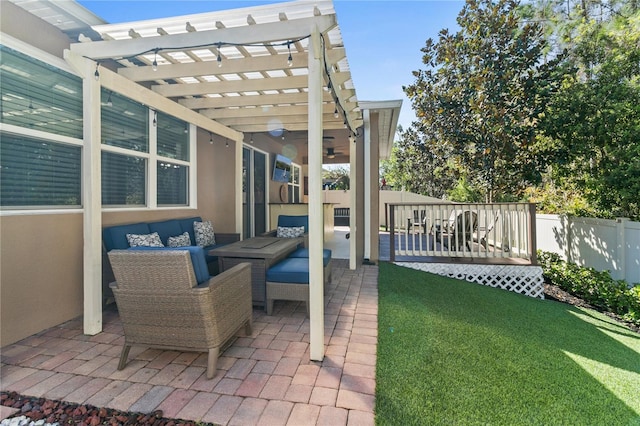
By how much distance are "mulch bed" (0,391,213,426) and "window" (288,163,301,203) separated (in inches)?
330

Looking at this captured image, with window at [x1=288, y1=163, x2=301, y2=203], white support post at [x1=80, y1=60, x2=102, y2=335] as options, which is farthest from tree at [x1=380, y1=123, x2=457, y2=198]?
white support post at [x1=80, y1=60, x2=102, y2=335]

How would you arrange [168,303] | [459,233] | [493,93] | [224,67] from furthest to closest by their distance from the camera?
[459,233] < [493,93] < [224,67] < [168,303]

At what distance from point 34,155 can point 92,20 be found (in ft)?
4.60

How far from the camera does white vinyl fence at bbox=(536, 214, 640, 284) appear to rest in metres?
4.97

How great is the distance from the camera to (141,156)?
427cm

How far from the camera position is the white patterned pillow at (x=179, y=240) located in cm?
426

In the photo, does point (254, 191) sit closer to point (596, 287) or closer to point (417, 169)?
point (596, 287)

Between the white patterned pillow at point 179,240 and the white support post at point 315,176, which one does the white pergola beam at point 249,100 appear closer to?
the white support post at point 315,176

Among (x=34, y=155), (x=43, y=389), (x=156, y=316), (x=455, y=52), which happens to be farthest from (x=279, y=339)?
(x=455, y=52)

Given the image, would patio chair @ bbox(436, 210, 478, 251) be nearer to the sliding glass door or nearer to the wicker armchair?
the sliding glass door

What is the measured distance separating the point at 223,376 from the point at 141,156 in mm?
3332

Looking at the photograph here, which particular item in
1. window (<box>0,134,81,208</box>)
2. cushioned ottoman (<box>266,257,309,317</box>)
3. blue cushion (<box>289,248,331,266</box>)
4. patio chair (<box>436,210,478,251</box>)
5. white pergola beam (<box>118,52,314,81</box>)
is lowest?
cushioned ottoman (<box>266,257,309,317</box>)

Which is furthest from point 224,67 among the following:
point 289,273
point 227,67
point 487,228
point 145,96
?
point 487,228

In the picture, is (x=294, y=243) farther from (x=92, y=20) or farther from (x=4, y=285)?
(x=92, y=20)
